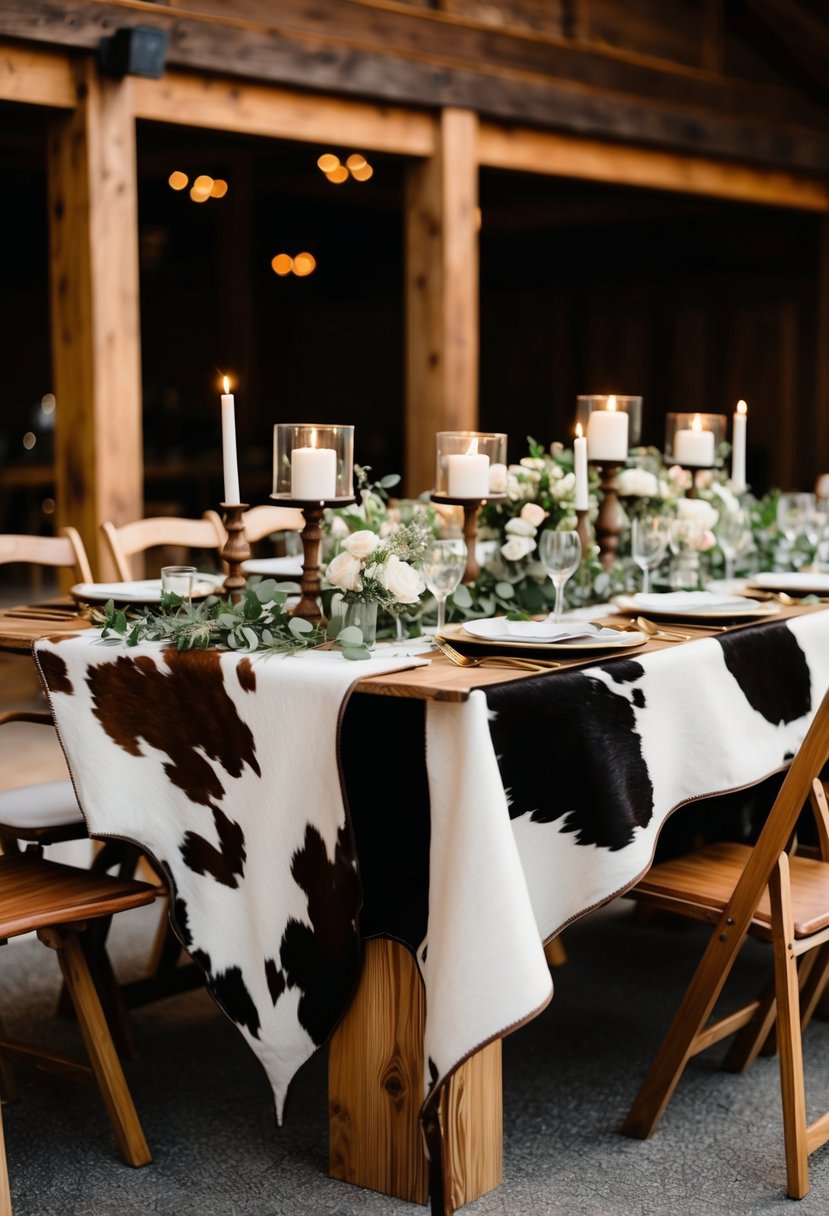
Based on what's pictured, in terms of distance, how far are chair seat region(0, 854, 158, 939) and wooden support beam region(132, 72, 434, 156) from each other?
3.34m

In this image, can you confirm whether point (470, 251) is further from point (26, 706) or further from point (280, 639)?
point (280, 639)

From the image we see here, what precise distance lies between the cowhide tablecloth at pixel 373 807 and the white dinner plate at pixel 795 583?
0.85 m

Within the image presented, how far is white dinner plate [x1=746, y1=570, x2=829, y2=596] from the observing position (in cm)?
338

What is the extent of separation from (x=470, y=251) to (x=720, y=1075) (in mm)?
4144

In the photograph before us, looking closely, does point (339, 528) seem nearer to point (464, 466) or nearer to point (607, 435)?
point (464, 466)

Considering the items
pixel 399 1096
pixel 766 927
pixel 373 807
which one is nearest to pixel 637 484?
pixel 766 927

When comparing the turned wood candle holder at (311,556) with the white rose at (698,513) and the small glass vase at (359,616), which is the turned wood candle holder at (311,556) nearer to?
the small glass vase at (359,616)

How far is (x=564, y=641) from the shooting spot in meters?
2.53

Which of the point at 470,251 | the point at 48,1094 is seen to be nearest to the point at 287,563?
the point at 48,1094

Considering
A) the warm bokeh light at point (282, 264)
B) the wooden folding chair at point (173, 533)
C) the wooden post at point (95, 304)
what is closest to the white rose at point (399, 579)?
the wooden folding chair at point (173, 533)

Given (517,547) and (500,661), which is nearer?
(500,661)

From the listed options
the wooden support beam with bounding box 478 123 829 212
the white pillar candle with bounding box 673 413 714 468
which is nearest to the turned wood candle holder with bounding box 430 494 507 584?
the white pillar candle with bounding box 673 413 714 468

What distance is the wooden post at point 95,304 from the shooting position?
16.3ft

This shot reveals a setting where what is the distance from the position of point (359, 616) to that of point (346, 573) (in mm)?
81
